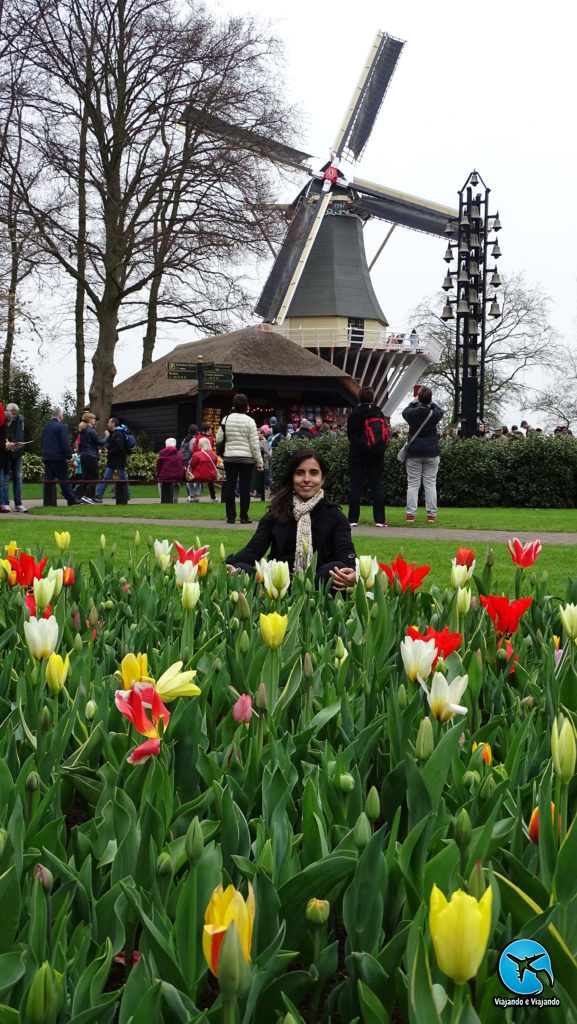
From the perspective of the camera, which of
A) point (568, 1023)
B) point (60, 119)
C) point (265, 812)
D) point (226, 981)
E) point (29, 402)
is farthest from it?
point (29, 402)

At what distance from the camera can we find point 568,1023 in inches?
37.1

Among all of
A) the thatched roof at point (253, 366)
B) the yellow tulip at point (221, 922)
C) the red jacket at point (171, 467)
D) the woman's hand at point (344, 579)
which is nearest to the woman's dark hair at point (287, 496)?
the woman's hand at point (344, 579)

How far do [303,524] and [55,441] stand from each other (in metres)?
14.1

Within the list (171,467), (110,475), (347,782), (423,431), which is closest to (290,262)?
(110,475)

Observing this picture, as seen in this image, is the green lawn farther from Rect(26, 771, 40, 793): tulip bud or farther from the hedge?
the hedge

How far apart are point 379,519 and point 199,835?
11350 mm

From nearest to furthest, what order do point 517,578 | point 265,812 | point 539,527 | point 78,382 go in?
point 265,812, point 517,578, point 539,527, point 78,382

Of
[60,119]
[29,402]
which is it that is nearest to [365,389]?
[60,119]

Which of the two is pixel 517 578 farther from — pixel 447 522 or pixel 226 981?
pixel 447 522

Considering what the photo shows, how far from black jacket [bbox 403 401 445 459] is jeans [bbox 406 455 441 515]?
12cm

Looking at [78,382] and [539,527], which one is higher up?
[78,382]

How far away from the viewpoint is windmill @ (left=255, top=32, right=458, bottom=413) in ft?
125

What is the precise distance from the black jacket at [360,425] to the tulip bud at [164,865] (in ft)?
35.6

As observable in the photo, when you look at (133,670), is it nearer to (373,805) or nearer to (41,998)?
(373,805)
